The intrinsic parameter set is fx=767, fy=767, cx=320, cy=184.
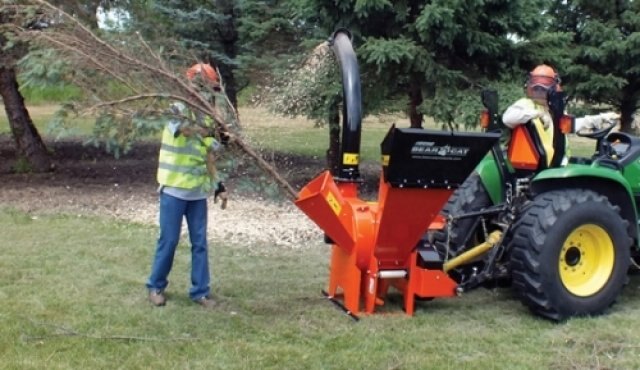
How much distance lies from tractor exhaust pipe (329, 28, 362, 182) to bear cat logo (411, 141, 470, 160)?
572mm

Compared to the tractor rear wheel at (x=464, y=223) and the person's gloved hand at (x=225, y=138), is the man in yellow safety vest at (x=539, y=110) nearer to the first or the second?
the tractor rear wheel at (x=464, y=223)

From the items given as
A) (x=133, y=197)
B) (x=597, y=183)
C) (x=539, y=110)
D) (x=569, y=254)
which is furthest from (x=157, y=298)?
(x=133, y=197)

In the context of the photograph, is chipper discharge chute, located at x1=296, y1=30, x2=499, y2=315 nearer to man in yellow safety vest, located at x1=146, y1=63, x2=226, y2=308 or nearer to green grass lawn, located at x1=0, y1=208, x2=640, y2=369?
green grass lawn, located at x1=0, y1=208, x2=640, y2=369

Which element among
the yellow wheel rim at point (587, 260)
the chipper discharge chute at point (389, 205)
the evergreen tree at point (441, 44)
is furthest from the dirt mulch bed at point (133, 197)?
the yellow wheel rim at point (587, 260)

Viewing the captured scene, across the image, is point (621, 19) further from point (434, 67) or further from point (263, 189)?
point (263, 189)

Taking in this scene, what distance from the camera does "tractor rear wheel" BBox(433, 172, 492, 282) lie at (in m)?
6.04

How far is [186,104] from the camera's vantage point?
502 centimetres

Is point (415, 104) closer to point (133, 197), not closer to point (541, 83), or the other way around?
point (133, 197)

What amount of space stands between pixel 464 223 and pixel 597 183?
41.4 inches

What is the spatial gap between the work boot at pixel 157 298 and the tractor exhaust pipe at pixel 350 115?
5.40 ft

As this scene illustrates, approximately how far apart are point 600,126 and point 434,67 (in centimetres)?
347

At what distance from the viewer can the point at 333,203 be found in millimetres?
5148

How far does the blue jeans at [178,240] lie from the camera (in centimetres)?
570

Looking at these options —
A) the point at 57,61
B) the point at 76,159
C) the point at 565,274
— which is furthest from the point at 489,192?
the point at 76,159
